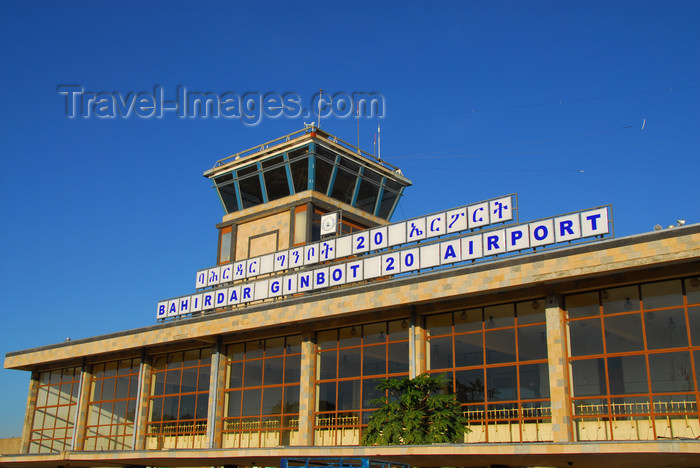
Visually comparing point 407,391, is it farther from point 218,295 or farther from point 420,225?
point 218,295

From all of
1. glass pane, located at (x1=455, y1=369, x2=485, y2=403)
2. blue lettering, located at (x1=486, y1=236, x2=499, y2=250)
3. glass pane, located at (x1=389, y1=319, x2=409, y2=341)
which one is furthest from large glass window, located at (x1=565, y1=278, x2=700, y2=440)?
glass pane, located at (x1=389, y1=319, x2=409, y2=341)

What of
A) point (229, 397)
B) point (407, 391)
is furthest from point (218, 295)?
point (407, 391)

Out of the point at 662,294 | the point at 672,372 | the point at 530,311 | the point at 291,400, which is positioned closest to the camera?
the point at 662,294

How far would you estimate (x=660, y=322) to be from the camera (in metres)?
31.4

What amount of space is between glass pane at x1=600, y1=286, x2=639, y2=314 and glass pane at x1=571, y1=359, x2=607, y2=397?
13358 millimetres

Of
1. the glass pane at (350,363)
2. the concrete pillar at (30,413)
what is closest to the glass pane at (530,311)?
the glass pane at (350,363)

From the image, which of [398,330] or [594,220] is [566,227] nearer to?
[594,220]

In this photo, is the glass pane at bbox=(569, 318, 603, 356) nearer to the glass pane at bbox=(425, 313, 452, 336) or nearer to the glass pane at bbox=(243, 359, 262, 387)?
the glass pane at bbox=(425, 313, 452, 336)

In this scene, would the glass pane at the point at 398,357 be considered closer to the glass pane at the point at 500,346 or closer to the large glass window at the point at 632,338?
the glass pane at the point at 500,346

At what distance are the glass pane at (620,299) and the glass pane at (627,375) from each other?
14186 mm

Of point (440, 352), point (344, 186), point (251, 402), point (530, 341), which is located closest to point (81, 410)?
point (251, 402)

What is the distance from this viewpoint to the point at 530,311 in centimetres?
3047

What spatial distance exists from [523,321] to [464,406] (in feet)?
14.7

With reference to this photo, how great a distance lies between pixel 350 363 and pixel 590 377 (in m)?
16.6
